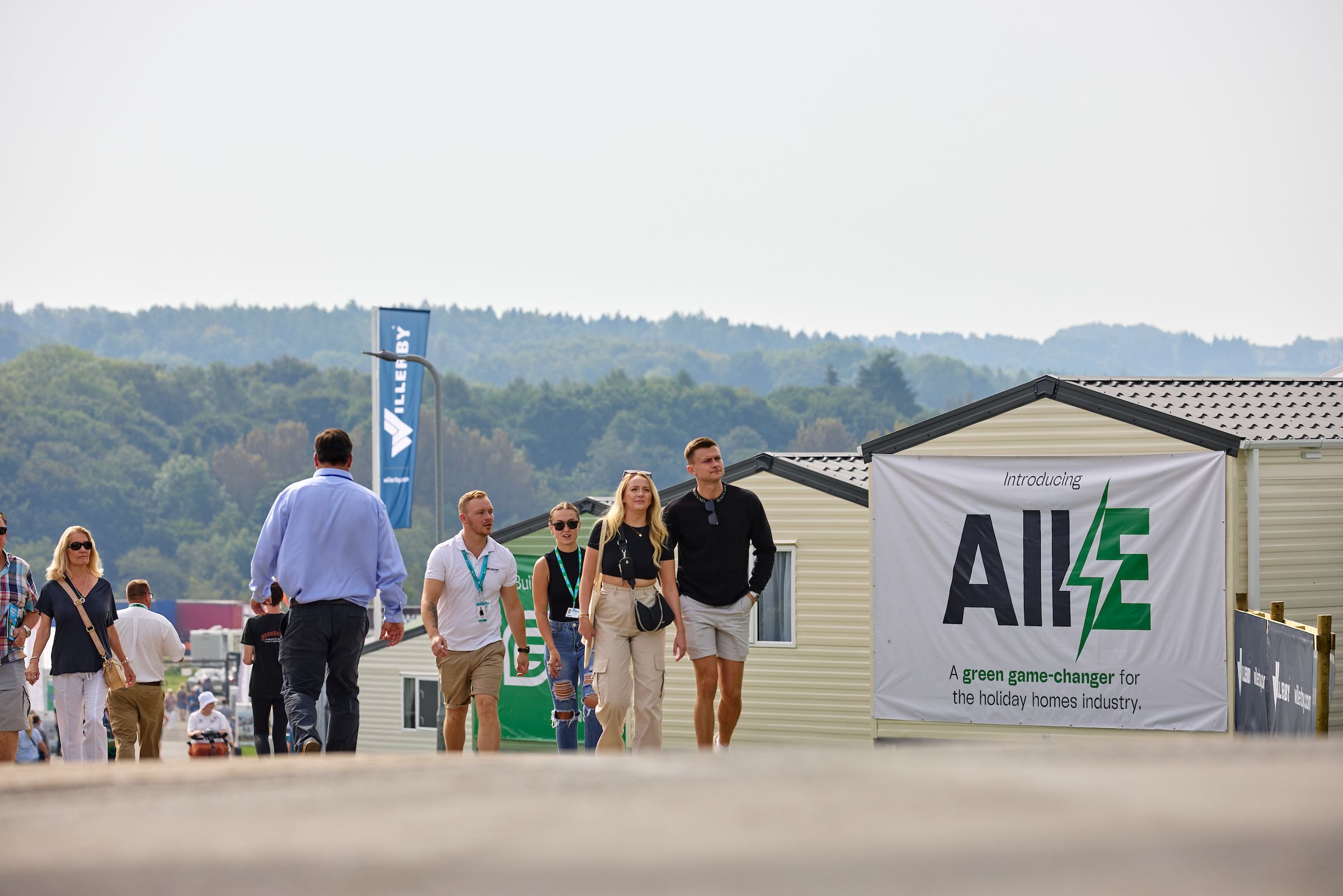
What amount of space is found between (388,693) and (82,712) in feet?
85.1

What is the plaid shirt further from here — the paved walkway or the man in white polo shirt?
the paved walkway

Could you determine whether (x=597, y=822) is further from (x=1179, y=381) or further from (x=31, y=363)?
(x=31, y=363)

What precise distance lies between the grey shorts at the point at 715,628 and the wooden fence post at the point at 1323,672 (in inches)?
144

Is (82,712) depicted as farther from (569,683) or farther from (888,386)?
(888,386)

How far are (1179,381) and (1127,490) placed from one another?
257cm

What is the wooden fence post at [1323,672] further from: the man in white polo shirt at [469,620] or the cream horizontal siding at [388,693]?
the cream horizontal siding at [388,693]

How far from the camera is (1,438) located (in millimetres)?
141875

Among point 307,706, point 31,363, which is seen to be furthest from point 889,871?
point 31,363

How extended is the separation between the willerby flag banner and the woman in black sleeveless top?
74.8ft

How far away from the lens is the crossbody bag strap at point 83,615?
864 centimetres

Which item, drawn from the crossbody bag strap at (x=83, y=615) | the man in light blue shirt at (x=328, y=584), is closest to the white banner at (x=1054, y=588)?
the man in light blue shirt at (x=328, y=584)

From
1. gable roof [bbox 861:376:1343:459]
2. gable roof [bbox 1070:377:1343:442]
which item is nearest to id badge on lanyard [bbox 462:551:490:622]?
gable roof [bbox 861:376:1343:459]

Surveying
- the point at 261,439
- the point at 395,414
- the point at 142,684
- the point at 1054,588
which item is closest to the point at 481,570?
the point at 142,684

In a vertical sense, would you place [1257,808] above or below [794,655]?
above
